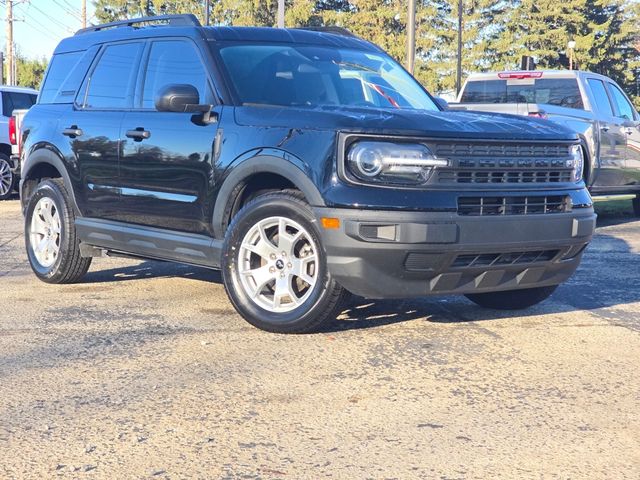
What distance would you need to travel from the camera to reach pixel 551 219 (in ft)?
16.6

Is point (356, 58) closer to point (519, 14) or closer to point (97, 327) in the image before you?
point (97, 327)

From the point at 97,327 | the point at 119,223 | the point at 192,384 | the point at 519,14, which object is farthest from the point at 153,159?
the point at 519,14

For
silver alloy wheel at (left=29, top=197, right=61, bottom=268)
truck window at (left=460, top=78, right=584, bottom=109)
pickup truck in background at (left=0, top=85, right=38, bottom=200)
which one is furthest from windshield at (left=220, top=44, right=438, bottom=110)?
pickup truck in background at (left=0, top=85, right=38, bottom=200)

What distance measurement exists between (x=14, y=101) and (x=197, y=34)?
1182cm

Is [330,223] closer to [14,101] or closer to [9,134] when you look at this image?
[9,134]

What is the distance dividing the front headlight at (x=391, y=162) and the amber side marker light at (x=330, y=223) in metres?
0.25

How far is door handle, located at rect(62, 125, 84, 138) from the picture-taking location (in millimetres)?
6488

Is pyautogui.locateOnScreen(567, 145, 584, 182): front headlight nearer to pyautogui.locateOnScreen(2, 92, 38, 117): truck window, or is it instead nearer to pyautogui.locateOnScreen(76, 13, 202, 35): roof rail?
pyautogui.locateOnScreen(76, 13, 202, 35): roof rail

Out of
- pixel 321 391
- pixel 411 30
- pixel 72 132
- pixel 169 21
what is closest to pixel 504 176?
pixel 321 391

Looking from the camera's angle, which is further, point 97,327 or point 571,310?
point 571,310

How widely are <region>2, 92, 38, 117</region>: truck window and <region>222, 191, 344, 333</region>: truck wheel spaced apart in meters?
12.4

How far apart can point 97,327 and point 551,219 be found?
2651 mm

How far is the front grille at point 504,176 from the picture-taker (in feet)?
15.7

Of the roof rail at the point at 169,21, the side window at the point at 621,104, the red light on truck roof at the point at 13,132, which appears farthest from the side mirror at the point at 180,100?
the red light on truck roof at the point at 13,132
